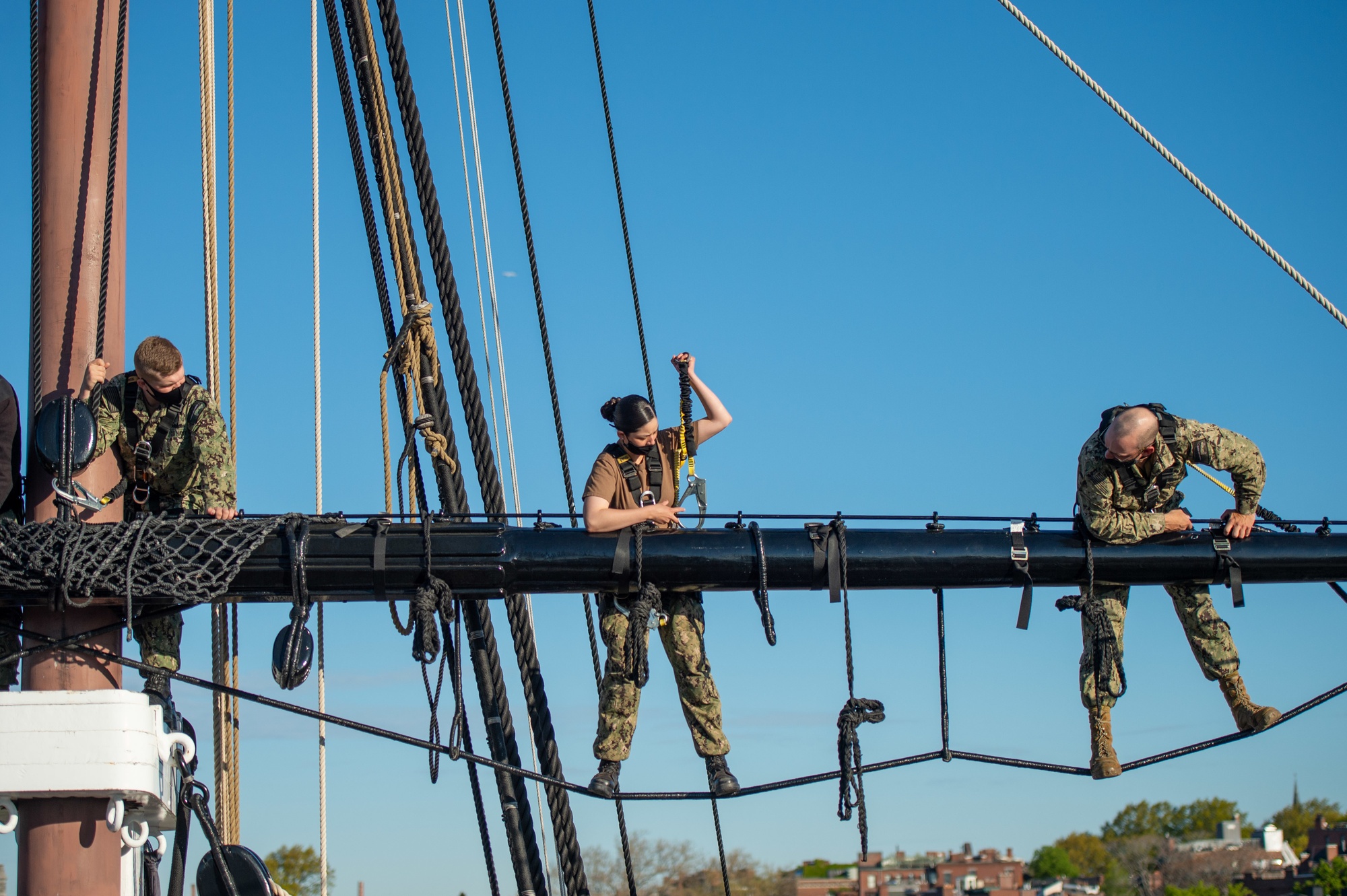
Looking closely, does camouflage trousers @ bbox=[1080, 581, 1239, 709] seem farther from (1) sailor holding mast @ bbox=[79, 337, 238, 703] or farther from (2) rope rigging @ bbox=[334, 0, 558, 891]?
(1) sailor holding mast @ bbox=[79, 337, 238, 703]

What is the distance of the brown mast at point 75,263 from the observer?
5.67 metres

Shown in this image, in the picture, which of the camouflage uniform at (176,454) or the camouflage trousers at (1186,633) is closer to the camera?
the camouflage uniform at (176,454)

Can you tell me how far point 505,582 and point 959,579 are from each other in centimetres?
187

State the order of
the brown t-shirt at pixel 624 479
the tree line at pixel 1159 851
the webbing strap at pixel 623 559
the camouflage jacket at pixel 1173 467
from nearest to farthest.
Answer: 1. the webbing strap at pixel 623 559
2. the brown t-shirt at pixel 624 479
3. the camouflage jacket at pixel 1173 467
4. the tree line at pixel 1159 851

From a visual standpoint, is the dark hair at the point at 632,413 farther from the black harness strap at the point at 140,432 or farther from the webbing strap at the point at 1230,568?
the webbing strap at the point at 1230,568

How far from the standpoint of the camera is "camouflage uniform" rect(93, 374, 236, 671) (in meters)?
5.82

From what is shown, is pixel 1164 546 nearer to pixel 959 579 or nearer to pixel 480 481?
pixel 959 579

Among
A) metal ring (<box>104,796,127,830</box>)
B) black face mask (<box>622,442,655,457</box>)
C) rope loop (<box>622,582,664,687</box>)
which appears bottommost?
metal ring (<box>104,796,127,830</box>)

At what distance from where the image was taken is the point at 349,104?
773 centimetres

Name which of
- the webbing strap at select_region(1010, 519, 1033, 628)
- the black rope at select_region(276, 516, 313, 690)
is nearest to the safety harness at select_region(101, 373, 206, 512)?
the black rope at select_region(276, 516, 313, 690)

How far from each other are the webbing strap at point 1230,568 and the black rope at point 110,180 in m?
4.68

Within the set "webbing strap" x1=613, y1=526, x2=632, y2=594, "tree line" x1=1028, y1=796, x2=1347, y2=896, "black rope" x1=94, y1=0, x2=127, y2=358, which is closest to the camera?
"webbing strap" x1=613, y1=526, x2=632, y2=594

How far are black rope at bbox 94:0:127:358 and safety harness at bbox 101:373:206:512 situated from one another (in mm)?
230

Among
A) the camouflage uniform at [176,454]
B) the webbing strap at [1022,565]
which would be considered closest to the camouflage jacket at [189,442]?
the camouflage uniform at [176,454]
